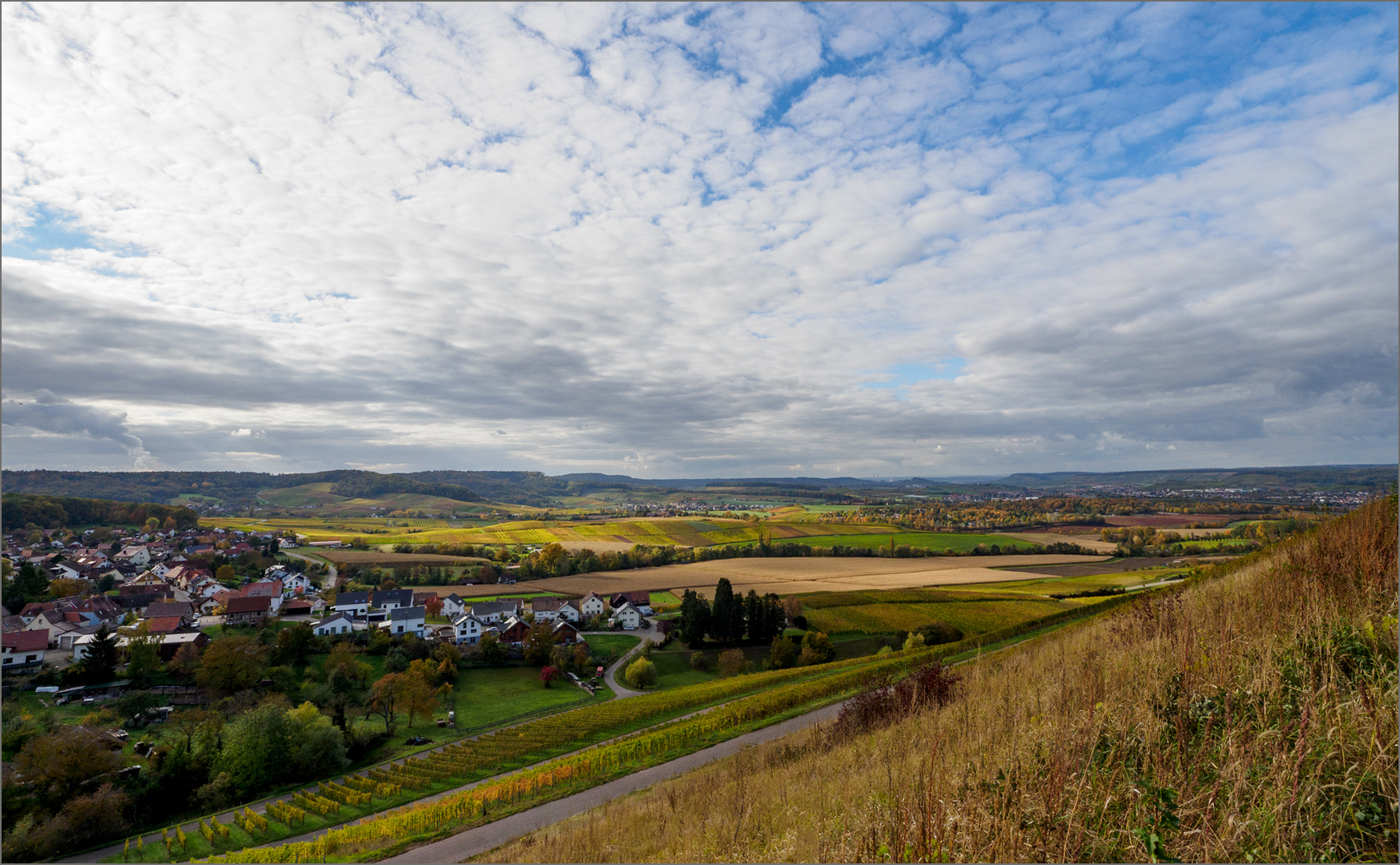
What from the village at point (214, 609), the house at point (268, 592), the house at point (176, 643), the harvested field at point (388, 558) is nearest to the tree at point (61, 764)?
the house at point (176, 643)

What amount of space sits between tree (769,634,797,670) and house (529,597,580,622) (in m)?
26.2

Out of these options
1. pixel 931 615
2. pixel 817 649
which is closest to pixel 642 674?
pixel 817 649

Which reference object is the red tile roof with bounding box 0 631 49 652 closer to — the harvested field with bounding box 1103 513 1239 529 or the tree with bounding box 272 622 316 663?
the tree with bounding box 272 622 316 663

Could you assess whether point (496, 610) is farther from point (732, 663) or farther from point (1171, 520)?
point (1171, 520)

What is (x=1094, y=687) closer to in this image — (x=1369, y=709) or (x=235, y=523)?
(x=1369, y=709)

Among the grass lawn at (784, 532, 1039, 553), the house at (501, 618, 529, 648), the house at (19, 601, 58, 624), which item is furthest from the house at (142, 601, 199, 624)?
the grass lawn at (784, 532, 1039, 553)

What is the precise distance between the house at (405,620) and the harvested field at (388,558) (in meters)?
23.0

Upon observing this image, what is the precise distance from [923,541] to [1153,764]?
9426cm

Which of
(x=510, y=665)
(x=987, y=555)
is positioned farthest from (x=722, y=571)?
(x=987, y=555)

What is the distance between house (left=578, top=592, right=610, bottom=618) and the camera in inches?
2452

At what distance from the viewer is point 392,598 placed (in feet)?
202

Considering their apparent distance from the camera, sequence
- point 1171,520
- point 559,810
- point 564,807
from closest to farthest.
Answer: point 559,810 → point 564,807 → point 1171,520

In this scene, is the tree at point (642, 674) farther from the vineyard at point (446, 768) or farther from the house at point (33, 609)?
the house at point (33, 609)

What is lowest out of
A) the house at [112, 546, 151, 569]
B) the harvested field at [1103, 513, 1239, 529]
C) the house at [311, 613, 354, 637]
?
the house at [311, 613, 354, 637]
